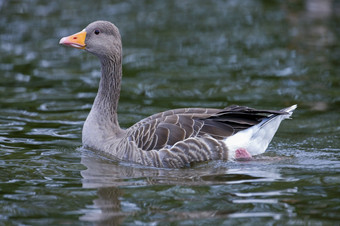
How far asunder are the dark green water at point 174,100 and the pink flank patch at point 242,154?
0.54 feet

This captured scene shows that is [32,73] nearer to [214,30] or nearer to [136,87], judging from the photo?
[136,87]

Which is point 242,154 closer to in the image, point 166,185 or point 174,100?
point 166,185

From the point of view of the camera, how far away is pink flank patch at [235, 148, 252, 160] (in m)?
9.12

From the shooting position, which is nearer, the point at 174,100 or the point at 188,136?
the point at 188,136

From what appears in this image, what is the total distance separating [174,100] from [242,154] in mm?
3782

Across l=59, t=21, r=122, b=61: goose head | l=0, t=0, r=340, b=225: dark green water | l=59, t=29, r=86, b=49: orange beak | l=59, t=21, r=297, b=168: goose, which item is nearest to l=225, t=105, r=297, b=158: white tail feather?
l=59, t=21, r=297, b=168: goose

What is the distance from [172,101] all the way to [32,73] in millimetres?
4188

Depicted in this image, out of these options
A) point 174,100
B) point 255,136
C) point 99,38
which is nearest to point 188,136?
point 255,136

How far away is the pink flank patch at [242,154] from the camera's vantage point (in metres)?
9.12

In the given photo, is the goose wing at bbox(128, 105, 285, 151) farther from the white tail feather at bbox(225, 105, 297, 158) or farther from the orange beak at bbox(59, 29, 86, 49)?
the orange beak at bbox(59, 29, 86, 49)

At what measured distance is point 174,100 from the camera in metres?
12.7

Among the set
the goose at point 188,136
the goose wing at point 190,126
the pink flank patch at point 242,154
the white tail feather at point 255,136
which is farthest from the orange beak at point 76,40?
the pink flank patch at point 242,154

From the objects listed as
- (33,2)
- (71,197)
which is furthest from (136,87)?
(33,2)

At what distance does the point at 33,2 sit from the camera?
78.4 feet
